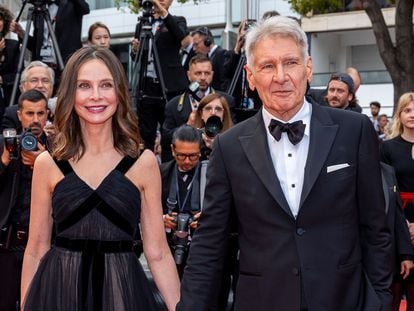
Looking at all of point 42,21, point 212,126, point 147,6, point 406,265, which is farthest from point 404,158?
point 42,21

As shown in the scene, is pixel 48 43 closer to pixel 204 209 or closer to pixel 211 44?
pixel 211 44

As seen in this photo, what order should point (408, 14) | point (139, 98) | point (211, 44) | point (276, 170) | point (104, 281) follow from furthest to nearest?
1. point (408, 14)
2. point (211, 44)
3. point (139, 98)
4. point (104, 281)
5. point (276, 170)

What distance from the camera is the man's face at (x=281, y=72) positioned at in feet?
8.92

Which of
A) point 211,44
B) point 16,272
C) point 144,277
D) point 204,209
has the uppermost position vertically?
point 211,44

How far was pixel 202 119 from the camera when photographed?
20.1 ft

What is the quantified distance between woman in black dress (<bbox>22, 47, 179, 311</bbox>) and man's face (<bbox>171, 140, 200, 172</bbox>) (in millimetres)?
1813

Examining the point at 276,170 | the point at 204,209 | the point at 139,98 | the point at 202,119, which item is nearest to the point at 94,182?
the point at 204,209

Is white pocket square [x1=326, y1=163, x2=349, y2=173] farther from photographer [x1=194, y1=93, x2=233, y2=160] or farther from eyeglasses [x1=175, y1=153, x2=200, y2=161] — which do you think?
photographer [x1=194, y1=93, x2=233, y2=160]

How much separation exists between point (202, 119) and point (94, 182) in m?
2.89

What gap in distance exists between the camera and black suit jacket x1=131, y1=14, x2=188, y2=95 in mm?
7746

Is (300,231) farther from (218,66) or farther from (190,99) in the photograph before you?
(218,66)

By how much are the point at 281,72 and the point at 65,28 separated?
19.4ft

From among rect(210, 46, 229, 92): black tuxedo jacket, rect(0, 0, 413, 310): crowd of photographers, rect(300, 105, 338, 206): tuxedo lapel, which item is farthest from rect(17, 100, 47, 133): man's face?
rect(210, 46, 229, 92): black tuxedo jacket

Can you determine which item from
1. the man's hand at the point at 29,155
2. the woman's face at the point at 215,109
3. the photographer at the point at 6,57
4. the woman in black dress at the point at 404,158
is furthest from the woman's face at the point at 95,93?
the photographer at the point at 6,57
